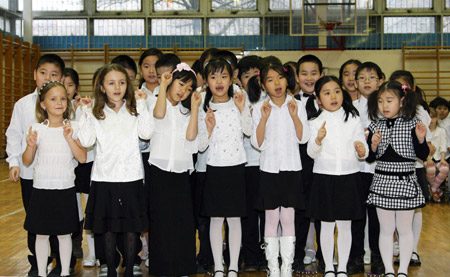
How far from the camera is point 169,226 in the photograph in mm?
3250

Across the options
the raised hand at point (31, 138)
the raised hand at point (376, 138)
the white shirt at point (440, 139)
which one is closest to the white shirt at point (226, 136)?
the raised hand at point (376, 138)

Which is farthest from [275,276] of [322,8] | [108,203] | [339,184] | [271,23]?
[271,23]

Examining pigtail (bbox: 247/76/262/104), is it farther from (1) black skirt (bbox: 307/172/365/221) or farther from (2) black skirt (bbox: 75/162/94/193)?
(2) black skirt (bbox: 75/162/94/193)

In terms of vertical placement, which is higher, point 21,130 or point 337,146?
point 21,130

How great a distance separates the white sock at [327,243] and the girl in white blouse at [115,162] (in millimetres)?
1151

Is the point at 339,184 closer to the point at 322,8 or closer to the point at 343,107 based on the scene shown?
the point at 343,107

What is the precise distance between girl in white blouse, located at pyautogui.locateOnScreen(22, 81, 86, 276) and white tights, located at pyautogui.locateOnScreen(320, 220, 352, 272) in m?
1.59

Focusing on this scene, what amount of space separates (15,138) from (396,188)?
2.55 meters

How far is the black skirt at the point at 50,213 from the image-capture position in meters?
3.15

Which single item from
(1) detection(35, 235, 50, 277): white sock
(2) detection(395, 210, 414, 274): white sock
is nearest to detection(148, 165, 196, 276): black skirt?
(1) detection(35, 235, 50, 277): white sock

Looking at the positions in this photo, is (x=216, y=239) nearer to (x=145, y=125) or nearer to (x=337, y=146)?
(x=145, y=125)

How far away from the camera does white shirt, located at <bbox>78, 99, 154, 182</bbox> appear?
3.07 m

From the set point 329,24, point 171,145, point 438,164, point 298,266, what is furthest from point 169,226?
point 329,24

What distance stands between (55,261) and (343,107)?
7.84 ft
